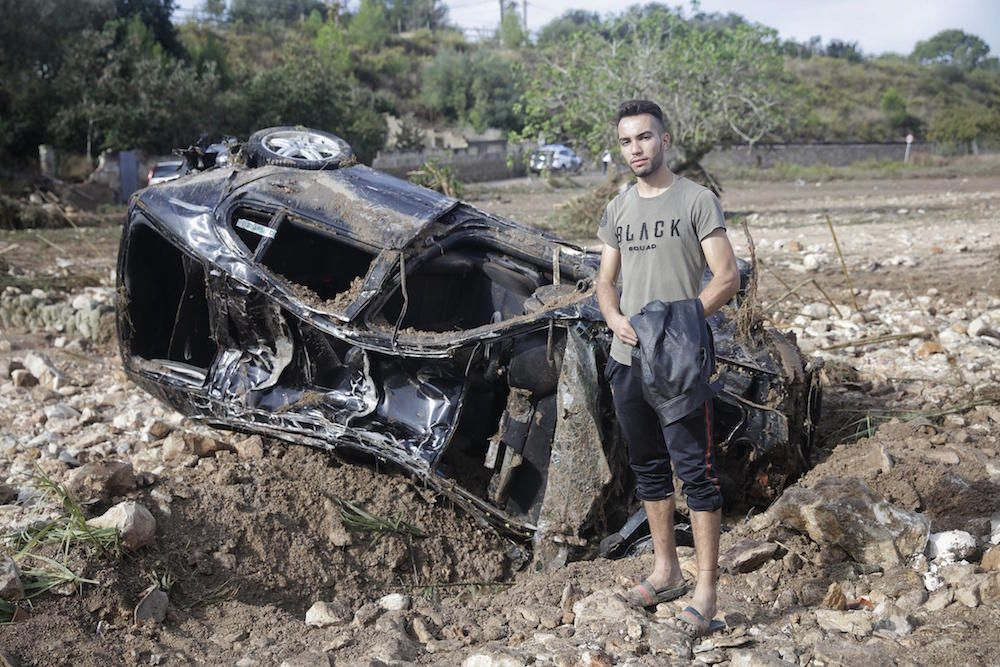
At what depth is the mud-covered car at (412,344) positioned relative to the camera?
4301 millimetres

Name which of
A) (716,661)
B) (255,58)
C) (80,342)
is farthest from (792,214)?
(255,58)

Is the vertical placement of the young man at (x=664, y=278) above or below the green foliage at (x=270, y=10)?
below

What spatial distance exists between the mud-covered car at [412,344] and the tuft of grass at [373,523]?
1.04 ft

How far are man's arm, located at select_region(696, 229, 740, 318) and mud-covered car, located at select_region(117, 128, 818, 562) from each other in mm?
1000

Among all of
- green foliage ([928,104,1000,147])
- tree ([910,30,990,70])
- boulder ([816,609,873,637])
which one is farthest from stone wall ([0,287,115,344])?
tree ([910,30,990,70])

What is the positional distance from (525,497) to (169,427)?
244 cm

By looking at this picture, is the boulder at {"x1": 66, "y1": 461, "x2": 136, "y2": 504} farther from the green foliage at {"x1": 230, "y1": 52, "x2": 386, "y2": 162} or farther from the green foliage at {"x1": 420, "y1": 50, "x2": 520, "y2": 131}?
the green foliage at {"x1": 420, "y1": 50, "x2": 520, "y2": 131}

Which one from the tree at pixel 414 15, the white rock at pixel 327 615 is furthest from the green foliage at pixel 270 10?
the white rock at pixel 327 615

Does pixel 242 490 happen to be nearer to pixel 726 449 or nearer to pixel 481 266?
pixel 481 266

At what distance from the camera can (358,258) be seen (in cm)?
564

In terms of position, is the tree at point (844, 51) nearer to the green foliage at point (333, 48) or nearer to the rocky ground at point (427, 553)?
the green foliage at point (333, 48)

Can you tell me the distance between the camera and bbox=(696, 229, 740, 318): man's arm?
321 cm

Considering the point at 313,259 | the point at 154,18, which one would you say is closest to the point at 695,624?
the point at 313,259

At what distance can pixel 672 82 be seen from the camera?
1745 cm
